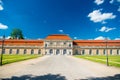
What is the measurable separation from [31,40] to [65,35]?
68.8ft

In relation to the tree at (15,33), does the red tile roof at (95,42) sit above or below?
below

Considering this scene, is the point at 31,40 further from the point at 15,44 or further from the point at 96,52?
the point at 96,52

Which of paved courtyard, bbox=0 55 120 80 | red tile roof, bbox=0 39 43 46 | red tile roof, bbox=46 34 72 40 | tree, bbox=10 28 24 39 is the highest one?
tree, bbox=10 28 24 39

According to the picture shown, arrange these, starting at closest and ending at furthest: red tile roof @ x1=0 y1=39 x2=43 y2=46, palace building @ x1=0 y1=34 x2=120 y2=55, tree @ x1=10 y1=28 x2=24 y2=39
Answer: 1. palace building @ x1=0 y1=34 x2=120 y2=55
2. red tile roof @ x1=0 y1=39 x2=43 y2=46
3. tree @ x1=10 y1=28 x2=24 y2=39

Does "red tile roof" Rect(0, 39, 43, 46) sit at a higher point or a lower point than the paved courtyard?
higher

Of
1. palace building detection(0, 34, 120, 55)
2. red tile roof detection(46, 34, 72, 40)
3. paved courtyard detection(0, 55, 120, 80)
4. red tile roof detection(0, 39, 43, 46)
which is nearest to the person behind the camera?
paved courtyard detection(0, 55, 120, 80)

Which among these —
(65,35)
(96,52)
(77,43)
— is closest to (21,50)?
(65,35)

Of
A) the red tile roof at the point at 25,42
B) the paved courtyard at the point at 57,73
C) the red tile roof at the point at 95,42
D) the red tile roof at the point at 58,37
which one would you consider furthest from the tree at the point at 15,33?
the paved courtyard at the point at 57,73

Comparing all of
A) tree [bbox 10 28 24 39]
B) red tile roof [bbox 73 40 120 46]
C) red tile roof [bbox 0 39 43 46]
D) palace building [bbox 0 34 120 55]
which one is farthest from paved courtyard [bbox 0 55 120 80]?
tree [bbox 10 28 24 39]

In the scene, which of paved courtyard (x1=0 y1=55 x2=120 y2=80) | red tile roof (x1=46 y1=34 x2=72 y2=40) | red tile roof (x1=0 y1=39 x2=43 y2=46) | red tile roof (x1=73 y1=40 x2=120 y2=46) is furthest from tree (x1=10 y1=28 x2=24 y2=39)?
paved courtyard (x1=0 y1=55 x2=120 y2=80)

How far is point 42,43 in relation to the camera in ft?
273

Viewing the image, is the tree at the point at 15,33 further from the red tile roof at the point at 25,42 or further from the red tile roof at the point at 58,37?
the red tile roof at the point at 58,37

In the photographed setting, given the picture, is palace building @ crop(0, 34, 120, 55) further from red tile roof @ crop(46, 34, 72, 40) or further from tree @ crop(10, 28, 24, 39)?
tree @ crop(10, 28, 24, 39)

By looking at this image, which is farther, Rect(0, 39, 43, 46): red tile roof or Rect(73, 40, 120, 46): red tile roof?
Rect(0, 39, 43, 46): red tile roof
